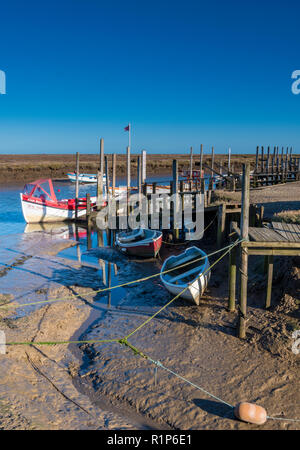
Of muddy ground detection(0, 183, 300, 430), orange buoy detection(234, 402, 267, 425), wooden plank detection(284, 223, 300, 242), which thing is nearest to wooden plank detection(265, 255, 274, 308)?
muddy ground detection(0, 183, 300, 430)

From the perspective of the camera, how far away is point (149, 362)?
7.02m

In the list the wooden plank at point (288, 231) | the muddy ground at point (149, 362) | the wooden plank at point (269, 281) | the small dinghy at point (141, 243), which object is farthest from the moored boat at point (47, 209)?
the wooden plank at point (269, 281)

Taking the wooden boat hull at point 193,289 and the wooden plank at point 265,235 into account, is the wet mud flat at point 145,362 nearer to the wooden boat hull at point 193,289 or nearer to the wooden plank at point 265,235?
the wooden boat hull at point 193,289

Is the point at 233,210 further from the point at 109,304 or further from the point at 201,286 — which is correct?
the point at 109,304

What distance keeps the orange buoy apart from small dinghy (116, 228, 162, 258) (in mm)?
9032

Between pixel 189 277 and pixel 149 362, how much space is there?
13.5ft

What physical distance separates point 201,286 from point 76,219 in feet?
50.1

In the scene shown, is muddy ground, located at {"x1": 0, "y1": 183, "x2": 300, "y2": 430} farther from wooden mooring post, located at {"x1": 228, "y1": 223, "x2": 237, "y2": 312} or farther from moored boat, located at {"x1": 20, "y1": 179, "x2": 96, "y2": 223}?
moored boat, located at {"x1": 20, "y1": 179, "x2": 96, "y2": 223}

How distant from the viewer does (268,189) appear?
73.4 ft

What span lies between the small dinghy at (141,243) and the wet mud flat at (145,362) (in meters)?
3.58

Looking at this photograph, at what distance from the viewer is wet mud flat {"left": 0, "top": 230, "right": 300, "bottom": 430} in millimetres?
5602

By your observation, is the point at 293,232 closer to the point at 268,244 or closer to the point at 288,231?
the point at 288,231

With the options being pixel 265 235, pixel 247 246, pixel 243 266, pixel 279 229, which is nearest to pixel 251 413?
pixel 243 266
